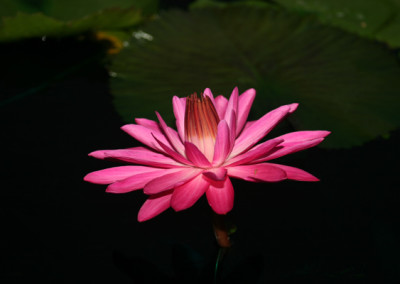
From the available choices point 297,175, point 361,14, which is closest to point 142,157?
point 297,175

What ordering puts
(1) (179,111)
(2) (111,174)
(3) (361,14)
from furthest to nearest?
(3) (361,14) → (1) (179,111) → (2) (111,174)

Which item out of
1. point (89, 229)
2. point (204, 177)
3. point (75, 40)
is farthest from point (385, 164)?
point (75, 40)

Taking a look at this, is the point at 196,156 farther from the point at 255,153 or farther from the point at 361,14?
the point at 361,14

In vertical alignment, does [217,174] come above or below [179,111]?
below

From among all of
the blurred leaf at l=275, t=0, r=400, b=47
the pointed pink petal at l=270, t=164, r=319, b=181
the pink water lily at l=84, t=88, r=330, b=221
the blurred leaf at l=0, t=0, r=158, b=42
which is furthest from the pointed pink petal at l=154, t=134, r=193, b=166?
the blurred leaf at l=275, t=0, r=400, b=47

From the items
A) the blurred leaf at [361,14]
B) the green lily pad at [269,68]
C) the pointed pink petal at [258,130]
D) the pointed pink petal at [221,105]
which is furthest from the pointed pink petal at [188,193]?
the blurred leaf at [361,14]

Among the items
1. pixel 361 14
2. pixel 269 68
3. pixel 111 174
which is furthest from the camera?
pixel 361 14

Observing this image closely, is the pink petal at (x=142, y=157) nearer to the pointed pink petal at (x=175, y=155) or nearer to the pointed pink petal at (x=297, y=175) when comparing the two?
the pointed pink petal at (x=175, y=155)

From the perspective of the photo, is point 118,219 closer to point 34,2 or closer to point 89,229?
point 89,229
